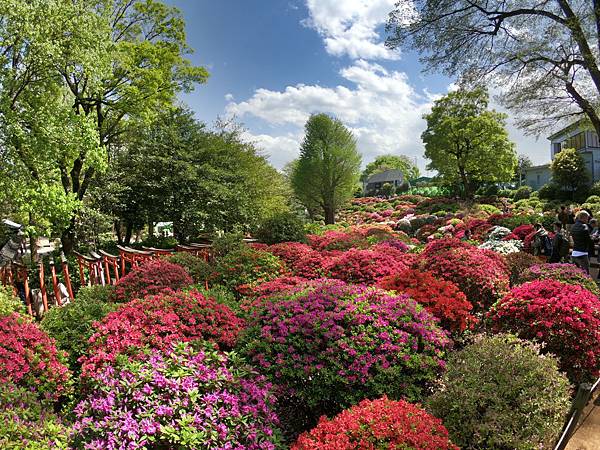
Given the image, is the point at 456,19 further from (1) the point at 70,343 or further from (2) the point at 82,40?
(1) the point at 70,343

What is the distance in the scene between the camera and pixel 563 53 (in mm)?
12516

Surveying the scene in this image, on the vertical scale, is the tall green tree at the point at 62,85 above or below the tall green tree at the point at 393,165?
below

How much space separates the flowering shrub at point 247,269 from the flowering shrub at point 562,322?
12.9ft

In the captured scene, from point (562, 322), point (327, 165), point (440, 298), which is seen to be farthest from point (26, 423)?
point (327, 165)

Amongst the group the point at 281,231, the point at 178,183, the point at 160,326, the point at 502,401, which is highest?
the point at 178,183

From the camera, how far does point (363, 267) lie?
7234 millimetres

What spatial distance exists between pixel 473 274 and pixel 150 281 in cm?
511

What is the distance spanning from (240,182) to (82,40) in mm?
7717

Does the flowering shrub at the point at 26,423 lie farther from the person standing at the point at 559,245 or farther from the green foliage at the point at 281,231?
the person standing at the point at 559,245

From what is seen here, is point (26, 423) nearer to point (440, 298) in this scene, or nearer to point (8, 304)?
point (8, 304)

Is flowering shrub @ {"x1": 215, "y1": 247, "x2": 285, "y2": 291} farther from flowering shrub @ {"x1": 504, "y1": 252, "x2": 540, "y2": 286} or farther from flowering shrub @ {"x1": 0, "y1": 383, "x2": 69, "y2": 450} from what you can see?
flowering shrub @ {"x1": 504, "y1": 252, "x2": 540, "y2": 286}

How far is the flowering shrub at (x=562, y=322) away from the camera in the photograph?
4.54 m

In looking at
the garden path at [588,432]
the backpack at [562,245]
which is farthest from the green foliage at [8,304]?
the backpack at [562,245]

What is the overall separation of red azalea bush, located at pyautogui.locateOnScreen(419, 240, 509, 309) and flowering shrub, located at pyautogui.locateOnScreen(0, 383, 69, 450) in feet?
18.0
